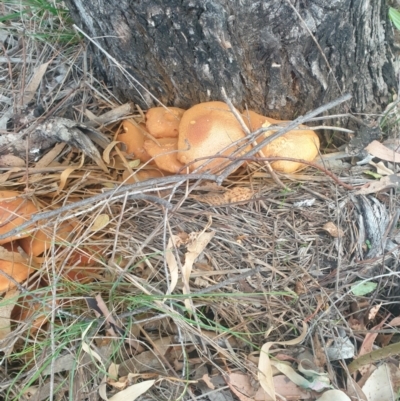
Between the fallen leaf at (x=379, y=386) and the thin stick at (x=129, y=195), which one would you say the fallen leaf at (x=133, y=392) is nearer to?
the thin stick at (x=129, y=195)

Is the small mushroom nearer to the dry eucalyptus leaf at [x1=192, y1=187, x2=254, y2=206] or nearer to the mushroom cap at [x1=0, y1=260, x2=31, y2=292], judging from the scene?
the dry eucalyptus leaf at [x1=192, y1=187, x2=254, y2=206]

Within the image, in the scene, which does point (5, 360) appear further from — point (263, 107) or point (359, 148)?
point (359, 148)

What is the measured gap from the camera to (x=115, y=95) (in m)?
2.16

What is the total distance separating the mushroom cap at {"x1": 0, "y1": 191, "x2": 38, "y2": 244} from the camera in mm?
1806

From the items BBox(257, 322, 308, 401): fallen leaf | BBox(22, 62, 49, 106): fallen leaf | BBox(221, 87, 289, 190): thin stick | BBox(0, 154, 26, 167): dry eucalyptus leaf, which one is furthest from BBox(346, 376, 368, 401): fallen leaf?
BBox(22, 62, 49, 106): fallen leaf

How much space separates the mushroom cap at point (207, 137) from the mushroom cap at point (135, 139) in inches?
9.0

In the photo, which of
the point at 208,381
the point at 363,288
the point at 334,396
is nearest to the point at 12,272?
the point at 208,381

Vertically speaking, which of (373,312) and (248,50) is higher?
(248,50)

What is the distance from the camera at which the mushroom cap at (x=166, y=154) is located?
1862 mm

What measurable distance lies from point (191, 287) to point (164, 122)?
0.74 meters

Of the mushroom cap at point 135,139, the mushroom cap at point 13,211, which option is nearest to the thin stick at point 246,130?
the mushroom cap at point 135,139

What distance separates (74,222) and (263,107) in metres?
0.98

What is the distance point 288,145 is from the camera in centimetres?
187

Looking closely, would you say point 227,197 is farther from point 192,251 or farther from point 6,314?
point 6,314
